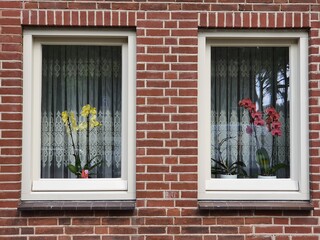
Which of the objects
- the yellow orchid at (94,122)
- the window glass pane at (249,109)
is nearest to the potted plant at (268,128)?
the window glass pane at (249,109)

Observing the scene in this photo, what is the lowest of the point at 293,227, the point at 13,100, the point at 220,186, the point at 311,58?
the point at 293,227

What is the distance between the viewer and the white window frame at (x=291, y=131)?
5668 millimetres

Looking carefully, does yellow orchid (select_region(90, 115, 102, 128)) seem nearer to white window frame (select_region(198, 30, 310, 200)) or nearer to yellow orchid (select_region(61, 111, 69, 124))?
yellow orchid (select_region(61, 111, 69, 124))

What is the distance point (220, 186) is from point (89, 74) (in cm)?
176

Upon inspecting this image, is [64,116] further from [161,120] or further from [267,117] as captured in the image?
[267,117]

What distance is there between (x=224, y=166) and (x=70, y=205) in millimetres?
1619

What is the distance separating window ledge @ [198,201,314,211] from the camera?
217 inches

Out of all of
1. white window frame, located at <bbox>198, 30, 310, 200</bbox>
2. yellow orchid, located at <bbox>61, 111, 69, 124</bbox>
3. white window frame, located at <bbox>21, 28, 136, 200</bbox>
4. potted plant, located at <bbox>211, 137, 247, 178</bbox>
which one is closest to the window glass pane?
potted plant, located at <bbox>211, 137, 247, 178</bbox>

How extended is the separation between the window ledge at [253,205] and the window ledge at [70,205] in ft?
2.43

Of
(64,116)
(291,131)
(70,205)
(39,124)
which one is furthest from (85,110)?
(291,131)

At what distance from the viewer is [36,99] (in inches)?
225

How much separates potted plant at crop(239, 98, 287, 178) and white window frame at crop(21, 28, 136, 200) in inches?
48.1

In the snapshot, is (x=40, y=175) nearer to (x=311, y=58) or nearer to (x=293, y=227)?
(x=293, y=227)

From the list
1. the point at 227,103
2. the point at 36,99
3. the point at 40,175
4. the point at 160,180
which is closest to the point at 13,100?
the point at 36,99
